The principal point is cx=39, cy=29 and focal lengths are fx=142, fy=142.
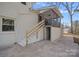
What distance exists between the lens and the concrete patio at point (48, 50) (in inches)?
120

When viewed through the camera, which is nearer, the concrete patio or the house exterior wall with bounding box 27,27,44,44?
the concrete patio

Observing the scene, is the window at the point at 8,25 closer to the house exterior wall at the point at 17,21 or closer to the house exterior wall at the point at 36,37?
the house exterior wall at the point at 17,21

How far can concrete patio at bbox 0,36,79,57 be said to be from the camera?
3.05m

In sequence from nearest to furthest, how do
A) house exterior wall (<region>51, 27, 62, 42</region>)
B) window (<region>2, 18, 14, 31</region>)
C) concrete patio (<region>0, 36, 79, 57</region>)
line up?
concrete patio (<region>0, 36, 79, 57</region>) → house exterior wall (<region>51, 27, 62, 42</region>) → window (<region>2, 18, 14, 31</region>)

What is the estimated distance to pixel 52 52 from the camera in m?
3.10

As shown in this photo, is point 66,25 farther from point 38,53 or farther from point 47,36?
point 38,53

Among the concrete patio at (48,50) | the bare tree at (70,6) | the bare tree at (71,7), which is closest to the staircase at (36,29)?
the concrete patio at (48,50)

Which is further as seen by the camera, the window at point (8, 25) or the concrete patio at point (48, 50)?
the window at point (8, 25)

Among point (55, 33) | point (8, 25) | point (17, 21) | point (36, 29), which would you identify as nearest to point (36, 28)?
point (36, 29)

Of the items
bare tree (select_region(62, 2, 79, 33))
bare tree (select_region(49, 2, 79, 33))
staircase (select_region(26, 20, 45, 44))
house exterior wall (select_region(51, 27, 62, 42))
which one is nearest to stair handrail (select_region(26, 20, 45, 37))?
staircase (select_region(26, 20, 45, 44))

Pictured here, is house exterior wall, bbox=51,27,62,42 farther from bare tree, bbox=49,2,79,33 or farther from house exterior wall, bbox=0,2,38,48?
house exterior wall, bbox=0,2,38,48

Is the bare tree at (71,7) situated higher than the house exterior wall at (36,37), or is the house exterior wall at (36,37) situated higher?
the bare tree at (71,7)

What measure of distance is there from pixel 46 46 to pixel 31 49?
34 centimetres

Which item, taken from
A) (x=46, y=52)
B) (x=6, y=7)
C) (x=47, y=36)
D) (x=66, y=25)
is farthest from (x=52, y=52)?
(x=6, y=7)
